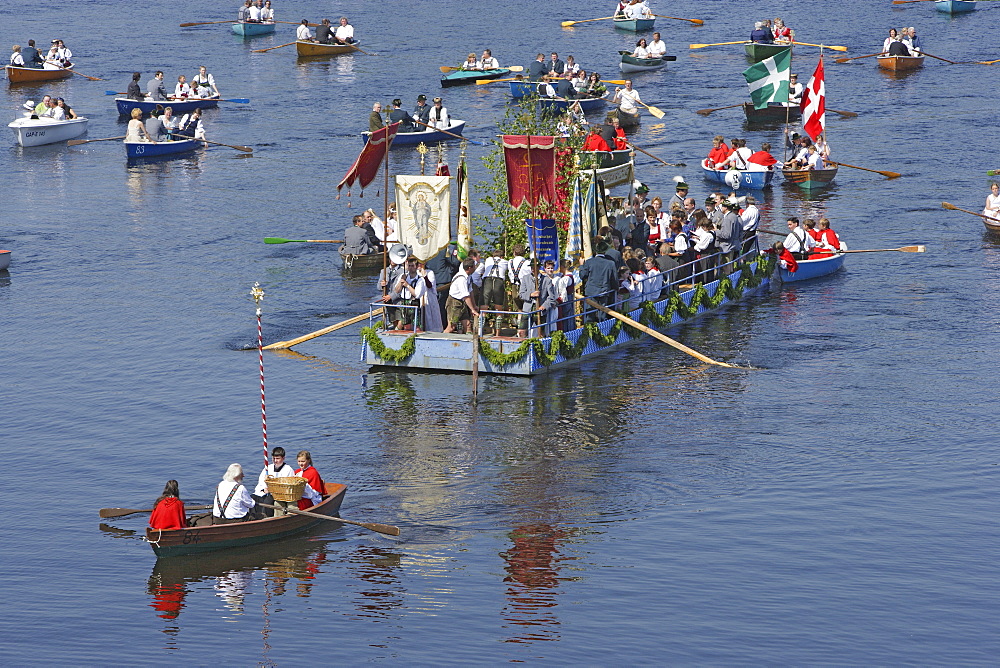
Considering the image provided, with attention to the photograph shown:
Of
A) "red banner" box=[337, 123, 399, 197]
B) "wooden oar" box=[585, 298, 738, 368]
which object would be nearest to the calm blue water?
"wooden oar" box=[585, 298, 738, 368]

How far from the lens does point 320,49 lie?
84125 mm

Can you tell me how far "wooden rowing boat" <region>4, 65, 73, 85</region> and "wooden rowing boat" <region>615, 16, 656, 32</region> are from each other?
112 ft

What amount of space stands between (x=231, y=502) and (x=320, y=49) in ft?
207

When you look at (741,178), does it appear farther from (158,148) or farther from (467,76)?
(467,76)

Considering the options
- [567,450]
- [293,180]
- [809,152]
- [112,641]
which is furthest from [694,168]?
[112,641]

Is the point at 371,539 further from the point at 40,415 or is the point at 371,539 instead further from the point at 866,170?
the point at 866,170

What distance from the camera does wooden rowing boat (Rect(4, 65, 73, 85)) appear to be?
257 ft

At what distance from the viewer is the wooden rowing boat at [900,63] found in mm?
73562

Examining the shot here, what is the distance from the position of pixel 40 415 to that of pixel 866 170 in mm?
33723

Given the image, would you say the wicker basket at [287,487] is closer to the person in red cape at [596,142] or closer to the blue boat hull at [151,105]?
the person in red cape at [596,142]

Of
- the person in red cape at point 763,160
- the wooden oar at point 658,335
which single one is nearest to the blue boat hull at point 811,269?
the wooden oar at point 658,335

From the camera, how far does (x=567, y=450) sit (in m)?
29.9

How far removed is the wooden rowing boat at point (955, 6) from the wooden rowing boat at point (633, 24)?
1884 cm

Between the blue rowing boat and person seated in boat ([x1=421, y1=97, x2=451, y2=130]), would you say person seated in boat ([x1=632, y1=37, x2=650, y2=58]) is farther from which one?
the blue rowing boat
